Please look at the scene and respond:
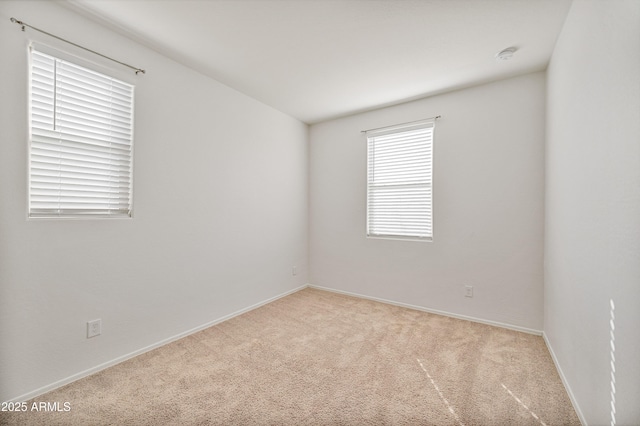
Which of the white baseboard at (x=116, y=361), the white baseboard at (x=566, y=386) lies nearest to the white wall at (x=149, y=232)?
the white baseboard at (x=116, y=361)

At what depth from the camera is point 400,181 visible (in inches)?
138

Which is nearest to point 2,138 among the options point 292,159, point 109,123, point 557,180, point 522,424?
point 109,123

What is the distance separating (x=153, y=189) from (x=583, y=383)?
11.0 feet

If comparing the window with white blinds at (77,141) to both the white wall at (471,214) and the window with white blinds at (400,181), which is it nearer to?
the white wall at (471,214)

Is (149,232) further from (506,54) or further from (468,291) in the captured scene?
(506,54)

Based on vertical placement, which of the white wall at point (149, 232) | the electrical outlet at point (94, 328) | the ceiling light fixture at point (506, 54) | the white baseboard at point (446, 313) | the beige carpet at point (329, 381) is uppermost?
the ceiling light fixture at point (506, 54)

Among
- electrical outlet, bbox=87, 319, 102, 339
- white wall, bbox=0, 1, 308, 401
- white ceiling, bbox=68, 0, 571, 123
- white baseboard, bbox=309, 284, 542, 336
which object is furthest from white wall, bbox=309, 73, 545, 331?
electrical outlet, bbox=87, 319, 102, 339

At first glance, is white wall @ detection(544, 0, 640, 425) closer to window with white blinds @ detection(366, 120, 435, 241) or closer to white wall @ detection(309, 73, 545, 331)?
white wall @ detection(309, 73, 545, 331)

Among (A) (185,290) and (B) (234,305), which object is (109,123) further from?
(B) (234,305)

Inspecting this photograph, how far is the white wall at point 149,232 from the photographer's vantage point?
1.67m

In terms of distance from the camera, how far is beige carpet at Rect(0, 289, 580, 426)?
5.13 feet

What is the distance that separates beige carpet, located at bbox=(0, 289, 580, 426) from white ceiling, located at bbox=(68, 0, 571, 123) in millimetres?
2627

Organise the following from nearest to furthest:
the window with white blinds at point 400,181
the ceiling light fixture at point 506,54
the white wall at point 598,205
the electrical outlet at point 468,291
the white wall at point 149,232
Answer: the white wall at point 598,205 < the white wall at point 149,232 < the ceiling light fixture at point 506,54 < the electrical outlet at point 468,291 < the window with white blinds at point 400,181

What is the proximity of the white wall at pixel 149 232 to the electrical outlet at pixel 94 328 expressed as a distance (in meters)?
0.03
